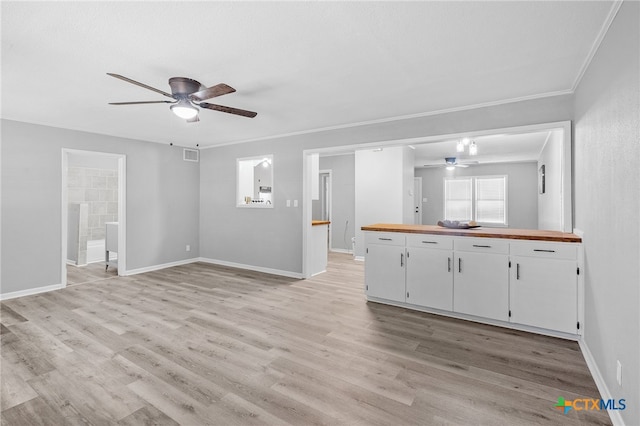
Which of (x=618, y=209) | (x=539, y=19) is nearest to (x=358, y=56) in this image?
(x=539, y=19)

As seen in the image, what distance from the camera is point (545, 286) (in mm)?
2914

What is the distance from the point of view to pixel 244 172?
6.20 meters

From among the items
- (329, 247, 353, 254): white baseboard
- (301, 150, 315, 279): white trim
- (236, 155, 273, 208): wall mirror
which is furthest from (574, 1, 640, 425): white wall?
(329, 247, 353, 254): white baseboard

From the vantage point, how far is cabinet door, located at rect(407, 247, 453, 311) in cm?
341

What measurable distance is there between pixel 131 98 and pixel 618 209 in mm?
4311

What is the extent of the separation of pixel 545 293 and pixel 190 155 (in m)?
6.29

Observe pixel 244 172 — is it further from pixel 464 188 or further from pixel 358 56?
pixel 464 188

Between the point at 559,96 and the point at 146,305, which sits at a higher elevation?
the point at 559,96

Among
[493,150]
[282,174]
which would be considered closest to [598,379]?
[282,174]

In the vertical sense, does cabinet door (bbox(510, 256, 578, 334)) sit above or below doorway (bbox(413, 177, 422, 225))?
below

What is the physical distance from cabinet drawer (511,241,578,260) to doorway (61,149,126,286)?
5841 millimetres

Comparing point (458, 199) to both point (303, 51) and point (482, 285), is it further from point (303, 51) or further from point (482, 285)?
point (303, 51)

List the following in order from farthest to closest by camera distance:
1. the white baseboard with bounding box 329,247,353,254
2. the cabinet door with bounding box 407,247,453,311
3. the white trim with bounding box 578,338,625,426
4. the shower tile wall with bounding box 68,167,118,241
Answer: the white baseboard with bounding box 329,247,353,254, the shower tile wall with bounding box 68,167,118,241, the cabinet door with bounding box 407,247,453,311, the white trim with bounding box 578,338,625,426

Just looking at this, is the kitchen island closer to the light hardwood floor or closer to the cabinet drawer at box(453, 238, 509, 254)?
the cabinet drawer at box(453, 238, 509, 254)
